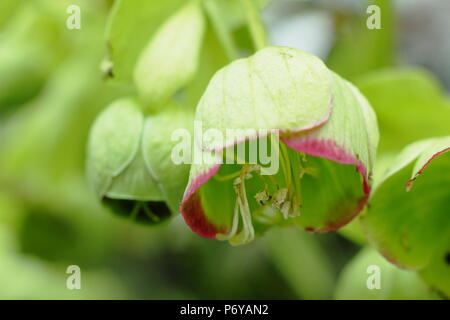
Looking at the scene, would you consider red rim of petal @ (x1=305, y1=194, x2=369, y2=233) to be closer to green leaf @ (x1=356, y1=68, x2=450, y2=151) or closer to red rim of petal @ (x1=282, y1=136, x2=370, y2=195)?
red rim of petal @ (x1=282, y1=136, x2=370, y2=195)

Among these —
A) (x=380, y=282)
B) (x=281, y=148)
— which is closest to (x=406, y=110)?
(x=380, y=282)

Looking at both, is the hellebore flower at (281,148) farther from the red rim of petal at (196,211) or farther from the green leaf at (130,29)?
the green leaf at (130,29)

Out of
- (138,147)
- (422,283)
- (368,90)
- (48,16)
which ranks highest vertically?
(48,16)

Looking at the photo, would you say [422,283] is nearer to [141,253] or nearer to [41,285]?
[41,285]

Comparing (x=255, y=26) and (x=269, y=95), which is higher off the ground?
(x=255, y=26)

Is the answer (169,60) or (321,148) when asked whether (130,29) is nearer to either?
(169,60)

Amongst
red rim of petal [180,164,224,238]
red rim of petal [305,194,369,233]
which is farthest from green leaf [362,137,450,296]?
red rim of petal [180,164,224,238]

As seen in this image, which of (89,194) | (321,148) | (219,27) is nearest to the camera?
(321,148)
